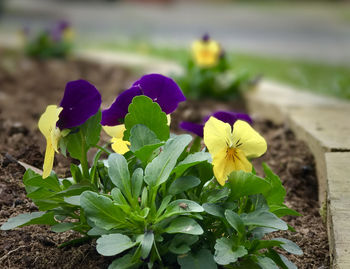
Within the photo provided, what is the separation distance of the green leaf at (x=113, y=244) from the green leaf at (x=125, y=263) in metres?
0.07

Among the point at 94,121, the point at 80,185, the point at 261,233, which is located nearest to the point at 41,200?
the point at 80,185

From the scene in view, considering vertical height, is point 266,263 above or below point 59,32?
above

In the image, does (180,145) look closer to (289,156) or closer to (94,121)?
(94,121)

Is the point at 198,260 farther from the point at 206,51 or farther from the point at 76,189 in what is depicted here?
the point at 206,51

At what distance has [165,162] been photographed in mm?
1479

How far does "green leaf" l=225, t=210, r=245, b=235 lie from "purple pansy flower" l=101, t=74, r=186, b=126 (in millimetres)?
388

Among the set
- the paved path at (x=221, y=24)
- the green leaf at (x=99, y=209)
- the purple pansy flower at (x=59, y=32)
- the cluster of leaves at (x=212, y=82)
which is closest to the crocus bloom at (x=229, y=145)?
the green leaf at (x=99, y=209)

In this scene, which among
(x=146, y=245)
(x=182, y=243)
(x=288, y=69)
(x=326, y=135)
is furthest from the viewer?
(x=288, y=69)

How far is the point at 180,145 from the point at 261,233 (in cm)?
36

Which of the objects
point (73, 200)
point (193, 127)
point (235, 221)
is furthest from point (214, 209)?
point (73, 200)

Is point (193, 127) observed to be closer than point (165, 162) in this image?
No

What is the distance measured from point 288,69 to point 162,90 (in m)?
4.71

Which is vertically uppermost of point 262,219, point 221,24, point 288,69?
point 262,219

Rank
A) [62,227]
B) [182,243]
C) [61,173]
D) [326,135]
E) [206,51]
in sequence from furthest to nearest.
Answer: [206,51] < [326,135] < [61,173] < [62,227] < [182,243]
